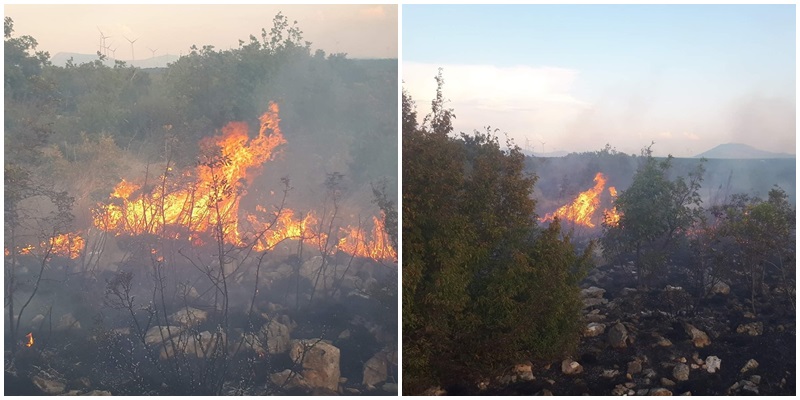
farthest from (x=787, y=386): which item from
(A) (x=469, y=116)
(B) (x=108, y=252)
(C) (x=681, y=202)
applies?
(B) (x=108, y=252)

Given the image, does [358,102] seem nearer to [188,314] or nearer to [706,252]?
[188,314]

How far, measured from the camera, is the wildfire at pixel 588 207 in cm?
1089

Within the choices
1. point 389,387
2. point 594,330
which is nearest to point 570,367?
point 594,330

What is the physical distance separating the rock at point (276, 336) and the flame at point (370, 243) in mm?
1065

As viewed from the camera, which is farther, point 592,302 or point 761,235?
point 592,302

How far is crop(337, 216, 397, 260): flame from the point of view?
880cm

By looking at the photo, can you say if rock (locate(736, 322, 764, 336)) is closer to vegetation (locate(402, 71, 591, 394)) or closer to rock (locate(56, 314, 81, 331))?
vegetation (locate(402, 71, 591, 394))

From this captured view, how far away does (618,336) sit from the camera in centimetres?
1066

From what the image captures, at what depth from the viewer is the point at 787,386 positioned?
9.85 meters

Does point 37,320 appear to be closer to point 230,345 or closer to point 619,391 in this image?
point 230,345

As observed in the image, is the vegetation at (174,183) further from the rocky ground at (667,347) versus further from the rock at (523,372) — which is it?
the rocky ground at (667,347)

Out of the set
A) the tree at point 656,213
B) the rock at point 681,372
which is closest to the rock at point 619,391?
the rock at point 681,372

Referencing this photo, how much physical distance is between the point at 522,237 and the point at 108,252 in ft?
15.2

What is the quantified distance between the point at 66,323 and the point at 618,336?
6.54m
